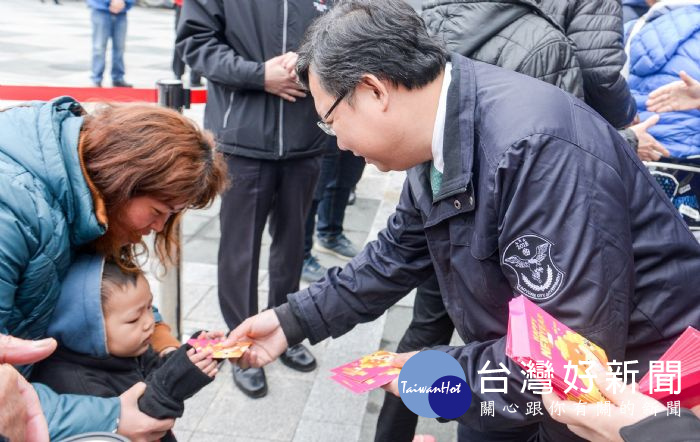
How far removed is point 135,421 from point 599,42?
205cm

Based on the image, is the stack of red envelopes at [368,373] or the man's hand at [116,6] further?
the man's hand at [116,6]

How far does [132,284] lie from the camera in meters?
1.79

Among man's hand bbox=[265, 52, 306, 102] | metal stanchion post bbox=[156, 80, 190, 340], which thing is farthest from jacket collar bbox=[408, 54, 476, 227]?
metal stanchion post bbox=[156, 80, 190, 340]

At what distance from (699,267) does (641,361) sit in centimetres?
25

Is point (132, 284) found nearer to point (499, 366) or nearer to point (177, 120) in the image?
point (177, 120)

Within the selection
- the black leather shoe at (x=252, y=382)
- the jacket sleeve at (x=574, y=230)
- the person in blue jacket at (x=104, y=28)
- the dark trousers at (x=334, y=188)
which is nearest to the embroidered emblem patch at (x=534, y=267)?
the jacket sleeve at (x=574, y=230)

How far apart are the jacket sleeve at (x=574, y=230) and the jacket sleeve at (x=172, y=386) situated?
2.97 ft

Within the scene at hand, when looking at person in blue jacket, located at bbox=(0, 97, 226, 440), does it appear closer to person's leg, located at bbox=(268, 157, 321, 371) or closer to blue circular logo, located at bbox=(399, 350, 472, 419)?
blue circular logo, located at bbox=(399, 350, 472, 419)

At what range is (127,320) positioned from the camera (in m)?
1.77

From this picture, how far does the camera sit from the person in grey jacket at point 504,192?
1258mm

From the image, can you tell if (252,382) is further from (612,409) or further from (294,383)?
(612,409)

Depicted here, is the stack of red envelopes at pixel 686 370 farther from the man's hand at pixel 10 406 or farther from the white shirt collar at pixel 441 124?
the man's hand at pixel 10 406

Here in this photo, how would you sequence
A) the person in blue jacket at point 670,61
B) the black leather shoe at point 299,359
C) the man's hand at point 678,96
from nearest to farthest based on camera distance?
the man's hand at point 678,96 < the person in blue jacket at point 670,61 < the black leather shoe at point 299,359

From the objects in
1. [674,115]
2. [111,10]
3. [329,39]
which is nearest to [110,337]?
[329,39]
